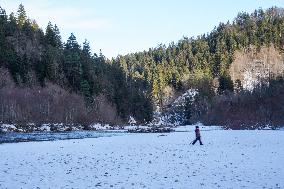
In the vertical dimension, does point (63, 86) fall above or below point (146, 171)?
above

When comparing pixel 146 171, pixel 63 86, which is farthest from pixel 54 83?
pixel 146 171

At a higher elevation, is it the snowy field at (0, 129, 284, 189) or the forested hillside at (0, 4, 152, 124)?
the forested hillside at (0, 4, 152, 124)

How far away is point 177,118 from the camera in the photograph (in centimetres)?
15788

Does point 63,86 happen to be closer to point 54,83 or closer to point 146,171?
point 54,83

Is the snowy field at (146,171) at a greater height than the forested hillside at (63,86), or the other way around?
the forested hillside at (63,86)

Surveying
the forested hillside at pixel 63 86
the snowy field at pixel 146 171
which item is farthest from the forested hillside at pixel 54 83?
the snowy field at pixel 146 171

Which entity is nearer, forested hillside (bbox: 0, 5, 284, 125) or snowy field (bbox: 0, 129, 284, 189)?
snowy field (bbox: 0, 129, 284, 189)

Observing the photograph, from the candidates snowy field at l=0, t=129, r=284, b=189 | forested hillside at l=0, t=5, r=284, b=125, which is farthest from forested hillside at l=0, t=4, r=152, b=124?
snowy field at l=0, t=129, r=284, b=189

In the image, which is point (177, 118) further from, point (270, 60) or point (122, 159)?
point (122, 159)

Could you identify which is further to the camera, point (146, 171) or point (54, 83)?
point (54, 83)

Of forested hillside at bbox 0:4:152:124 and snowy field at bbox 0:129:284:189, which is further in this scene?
forested hillside at bbox 0:4:152:124

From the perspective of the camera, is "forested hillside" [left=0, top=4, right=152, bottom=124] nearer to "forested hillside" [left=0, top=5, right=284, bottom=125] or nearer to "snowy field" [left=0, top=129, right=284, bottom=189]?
"forested hillside" [left=0, top=5, right=284, bottom=125]

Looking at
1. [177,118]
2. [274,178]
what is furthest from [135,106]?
[274,178]

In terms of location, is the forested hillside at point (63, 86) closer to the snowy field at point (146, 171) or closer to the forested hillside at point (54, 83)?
the forested hillside at point (54, 83)
